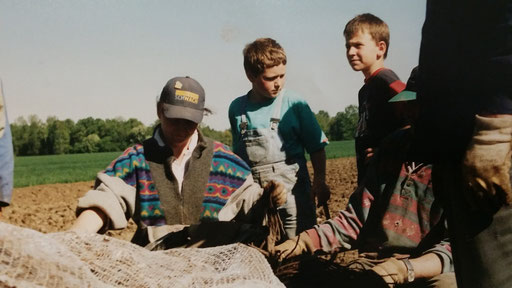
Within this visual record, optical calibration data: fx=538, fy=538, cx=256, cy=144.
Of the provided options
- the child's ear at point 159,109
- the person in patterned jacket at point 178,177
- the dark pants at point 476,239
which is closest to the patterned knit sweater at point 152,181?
the person in patterned jacket at point 178,177

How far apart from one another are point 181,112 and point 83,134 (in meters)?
71.6

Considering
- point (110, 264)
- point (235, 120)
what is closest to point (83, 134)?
point (235, 120)

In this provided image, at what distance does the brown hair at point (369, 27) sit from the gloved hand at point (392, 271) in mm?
1879

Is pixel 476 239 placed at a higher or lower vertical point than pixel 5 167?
lower

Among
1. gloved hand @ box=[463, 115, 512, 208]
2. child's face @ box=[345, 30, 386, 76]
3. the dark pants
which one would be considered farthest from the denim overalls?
gloved hand @ box=[463, 115, 512, 208]

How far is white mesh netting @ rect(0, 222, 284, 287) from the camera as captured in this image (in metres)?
1.62

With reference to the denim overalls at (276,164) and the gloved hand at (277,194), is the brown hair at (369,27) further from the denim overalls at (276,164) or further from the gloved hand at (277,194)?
the gloved hand at (277,194)

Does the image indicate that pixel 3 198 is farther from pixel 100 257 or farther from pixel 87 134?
pixel 87 134

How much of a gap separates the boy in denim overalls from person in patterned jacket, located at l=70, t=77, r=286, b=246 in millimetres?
844

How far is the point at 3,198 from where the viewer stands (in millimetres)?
2654

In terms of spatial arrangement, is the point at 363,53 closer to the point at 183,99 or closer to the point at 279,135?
the point at 279,135

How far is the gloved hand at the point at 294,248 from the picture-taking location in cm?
235

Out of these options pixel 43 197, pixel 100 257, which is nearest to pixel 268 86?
pixel 100 257

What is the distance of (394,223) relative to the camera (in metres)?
2.84
